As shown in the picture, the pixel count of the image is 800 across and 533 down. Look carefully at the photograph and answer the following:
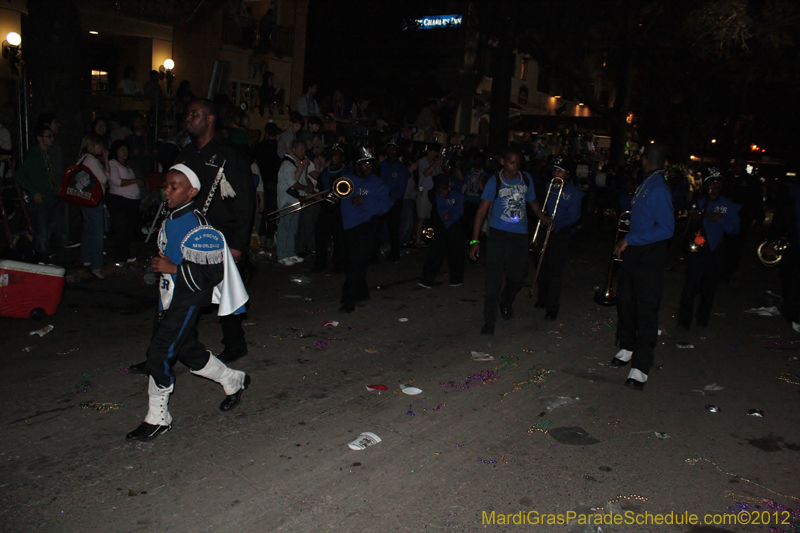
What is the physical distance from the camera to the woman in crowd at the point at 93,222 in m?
8.55

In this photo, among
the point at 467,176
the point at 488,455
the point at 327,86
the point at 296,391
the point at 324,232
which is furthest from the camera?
the point at 327,86

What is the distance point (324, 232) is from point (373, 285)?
136 cm

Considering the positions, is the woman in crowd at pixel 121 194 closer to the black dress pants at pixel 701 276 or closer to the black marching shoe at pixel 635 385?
the black marching shoe at pixel 635 385

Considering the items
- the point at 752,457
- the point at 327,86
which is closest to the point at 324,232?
the point at 752,457

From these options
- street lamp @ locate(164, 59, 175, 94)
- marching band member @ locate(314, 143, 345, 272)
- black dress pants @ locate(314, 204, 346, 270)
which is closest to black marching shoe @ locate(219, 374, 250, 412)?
marching band member @ locate(314, 143, 345, 272)

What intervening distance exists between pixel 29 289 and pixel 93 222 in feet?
6.61

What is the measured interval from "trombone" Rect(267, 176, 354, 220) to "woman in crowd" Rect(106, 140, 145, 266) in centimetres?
213

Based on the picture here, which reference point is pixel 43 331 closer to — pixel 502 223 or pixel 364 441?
pixel 364 441

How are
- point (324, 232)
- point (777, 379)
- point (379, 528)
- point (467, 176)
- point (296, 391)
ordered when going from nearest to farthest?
point (379, 528) → point (296, 391) → point (777, 379) → point (324, 232) → point (467, 176)

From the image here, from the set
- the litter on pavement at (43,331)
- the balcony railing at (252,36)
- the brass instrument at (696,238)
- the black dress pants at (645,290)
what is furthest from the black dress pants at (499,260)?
the balcony railing at (252,36)

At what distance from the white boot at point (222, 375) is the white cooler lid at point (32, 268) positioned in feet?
10.2

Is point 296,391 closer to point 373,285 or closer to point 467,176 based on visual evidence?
point 373,285

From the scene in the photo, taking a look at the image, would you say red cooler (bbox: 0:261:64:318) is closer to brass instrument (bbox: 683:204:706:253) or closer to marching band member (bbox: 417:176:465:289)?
marching band member (bbox: 417:176:465:289)

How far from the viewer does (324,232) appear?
10.5m
